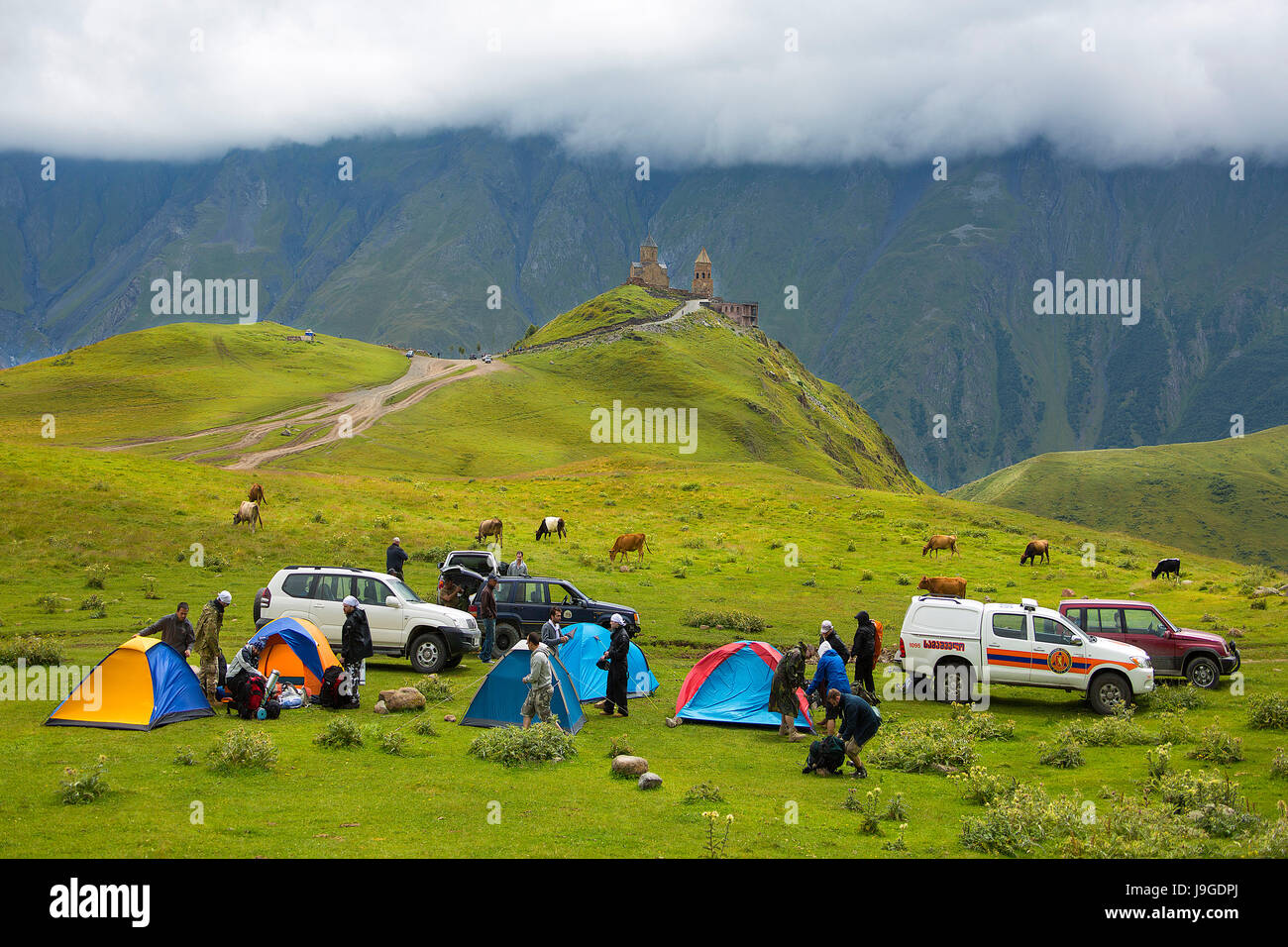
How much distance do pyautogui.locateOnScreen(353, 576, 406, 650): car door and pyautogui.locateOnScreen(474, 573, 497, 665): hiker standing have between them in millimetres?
2862

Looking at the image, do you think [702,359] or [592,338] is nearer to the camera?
[702,359]

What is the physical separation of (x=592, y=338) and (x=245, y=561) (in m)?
135

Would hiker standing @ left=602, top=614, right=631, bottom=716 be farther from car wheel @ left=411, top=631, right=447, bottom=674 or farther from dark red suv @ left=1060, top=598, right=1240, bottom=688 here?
dark red suv @ left=1060, top=598, right=1240, bottom=688

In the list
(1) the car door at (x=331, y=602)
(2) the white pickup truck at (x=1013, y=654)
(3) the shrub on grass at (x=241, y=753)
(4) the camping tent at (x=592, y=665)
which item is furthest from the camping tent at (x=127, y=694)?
(2) the white pickup truck at (x=1013, y=654)

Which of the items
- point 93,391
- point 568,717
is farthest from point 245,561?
point 93,391

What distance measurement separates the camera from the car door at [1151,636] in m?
27.6

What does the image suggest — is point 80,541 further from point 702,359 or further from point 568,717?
point 702,359

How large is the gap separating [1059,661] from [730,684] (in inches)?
341

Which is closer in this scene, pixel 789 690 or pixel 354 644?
pixel 789 690

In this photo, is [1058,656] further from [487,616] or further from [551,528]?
[551,528]

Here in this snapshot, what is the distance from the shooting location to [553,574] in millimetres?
43031

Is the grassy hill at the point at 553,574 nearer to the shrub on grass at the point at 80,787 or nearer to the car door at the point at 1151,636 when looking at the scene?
the shrub on grass at the point at 80,787

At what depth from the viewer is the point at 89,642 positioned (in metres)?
27.8

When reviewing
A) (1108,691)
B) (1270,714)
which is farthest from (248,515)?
(1270,714)
